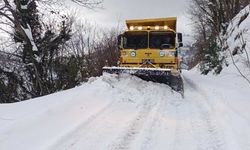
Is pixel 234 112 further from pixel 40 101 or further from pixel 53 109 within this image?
pixel 40 101

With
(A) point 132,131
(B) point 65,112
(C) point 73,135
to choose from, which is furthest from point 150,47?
(C) point 73,135

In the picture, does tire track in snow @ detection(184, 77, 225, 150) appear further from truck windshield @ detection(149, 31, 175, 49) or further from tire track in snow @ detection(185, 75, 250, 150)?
truck windshield @ detection(149, 31, 175, 49)

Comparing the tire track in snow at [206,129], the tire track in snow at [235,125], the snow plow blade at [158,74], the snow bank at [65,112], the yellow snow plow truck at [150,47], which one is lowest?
the tire track in snow at [206,129]

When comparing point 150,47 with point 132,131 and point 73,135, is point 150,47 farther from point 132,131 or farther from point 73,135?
point 73,135

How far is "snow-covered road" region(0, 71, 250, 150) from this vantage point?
6.82 meters

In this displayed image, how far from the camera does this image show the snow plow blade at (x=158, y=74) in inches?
553

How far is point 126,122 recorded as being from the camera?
8.55m

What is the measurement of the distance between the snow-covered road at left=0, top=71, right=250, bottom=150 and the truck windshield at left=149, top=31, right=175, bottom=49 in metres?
4.72

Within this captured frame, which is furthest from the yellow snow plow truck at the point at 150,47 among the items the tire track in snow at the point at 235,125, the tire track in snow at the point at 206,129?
the tire track in snow at the point at 235,125

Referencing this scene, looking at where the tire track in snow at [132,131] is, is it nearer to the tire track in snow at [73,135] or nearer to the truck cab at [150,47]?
the tire track in snow at [73,135]

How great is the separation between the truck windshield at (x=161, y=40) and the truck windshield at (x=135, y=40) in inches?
9.6

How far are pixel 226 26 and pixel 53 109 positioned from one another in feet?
60.2

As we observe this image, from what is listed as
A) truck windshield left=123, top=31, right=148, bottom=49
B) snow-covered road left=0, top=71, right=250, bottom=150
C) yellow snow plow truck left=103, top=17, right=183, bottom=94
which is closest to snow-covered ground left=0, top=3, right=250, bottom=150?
snow-covered road left=0, top=71, right=250, bottom=150

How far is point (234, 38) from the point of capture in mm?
21125
